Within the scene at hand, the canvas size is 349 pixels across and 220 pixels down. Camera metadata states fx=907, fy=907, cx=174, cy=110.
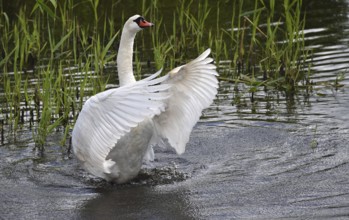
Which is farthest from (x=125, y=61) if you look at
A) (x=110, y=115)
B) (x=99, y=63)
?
(x=99, y=63)

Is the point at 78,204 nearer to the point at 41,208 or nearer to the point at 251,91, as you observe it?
the point at 41,208

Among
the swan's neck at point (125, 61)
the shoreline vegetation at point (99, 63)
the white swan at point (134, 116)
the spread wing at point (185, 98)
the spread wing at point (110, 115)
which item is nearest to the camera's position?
the spread wing at point (110, 115)

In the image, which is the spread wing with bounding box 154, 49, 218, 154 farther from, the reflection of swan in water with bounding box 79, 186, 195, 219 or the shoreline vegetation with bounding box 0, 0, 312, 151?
the shoreline vegetation with bounding box 0, 0, 312, 151

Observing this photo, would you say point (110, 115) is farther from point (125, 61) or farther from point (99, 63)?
point (99, 63)

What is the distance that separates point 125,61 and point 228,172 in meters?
1.25

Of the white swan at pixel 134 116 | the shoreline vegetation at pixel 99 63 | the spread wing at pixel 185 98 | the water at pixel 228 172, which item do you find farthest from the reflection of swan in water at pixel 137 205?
the shoreline vegetation at pixel 99 63

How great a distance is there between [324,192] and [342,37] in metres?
5.36

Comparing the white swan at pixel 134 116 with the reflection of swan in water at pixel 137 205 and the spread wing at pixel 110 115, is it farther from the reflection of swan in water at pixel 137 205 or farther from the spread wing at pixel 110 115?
the reflection of swan in water at pixel 137 205

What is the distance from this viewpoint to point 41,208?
6.66m

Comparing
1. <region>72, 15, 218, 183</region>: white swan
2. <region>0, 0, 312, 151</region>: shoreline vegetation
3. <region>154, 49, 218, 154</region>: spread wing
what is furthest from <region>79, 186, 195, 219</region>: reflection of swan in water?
<region>0, 0, 312, 151</region>: shoreline vegetation

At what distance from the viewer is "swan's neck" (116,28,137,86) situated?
7438 millimetres

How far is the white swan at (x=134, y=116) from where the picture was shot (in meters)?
6.44

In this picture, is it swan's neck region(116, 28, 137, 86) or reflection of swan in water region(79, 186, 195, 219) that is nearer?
reflection of swan in water region(79, 186, 195, 219)

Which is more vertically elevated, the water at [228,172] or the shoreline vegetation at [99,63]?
the shoreline vegetation at [99,63]
